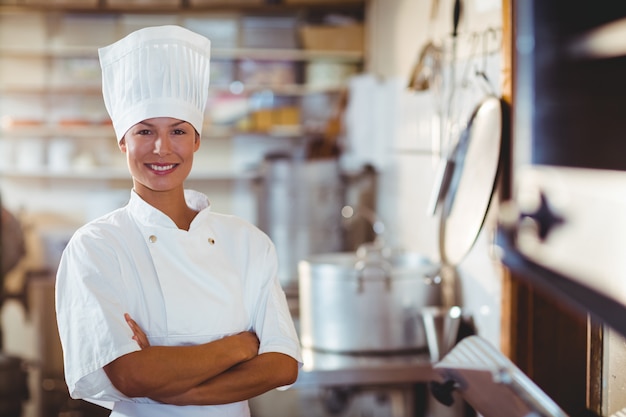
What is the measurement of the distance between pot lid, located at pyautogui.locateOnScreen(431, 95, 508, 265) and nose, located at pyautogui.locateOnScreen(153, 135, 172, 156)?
85cm

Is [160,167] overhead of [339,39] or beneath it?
beneath

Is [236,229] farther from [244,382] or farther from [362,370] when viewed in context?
[362,370]

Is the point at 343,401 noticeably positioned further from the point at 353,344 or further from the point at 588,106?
the point at 588,106

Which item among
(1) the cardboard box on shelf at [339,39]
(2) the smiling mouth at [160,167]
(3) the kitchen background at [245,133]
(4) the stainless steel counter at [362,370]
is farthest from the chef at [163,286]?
(1) the cardboard box on shelf at [339,39]

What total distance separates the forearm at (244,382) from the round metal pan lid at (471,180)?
0.72 meters

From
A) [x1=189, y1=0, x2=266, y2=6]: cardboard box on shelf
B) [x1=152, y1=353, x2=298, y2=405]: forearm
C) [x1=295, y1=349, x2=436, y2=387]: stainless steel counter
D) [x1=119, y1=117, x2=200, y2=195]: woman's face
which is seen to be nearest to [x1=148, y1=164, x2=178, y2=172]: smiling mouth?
[x1=119, y1=117, x2=200, y2=195]: woman's face

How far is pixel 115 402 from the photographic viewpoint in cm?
138

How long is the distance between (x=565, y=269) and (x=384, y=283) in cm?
108

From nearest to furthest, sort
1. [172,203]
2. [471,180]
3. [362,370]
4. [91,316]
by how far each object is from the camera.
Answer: [91,316] < [172,203] < [471,180] < [362,370]

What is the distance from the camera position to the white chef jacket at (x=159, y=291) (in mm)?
1246

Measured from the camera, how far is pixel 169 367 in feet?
4.15

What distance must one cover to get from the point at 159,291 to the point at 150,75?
37 centimetres

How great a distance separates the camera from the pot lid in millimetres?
1871

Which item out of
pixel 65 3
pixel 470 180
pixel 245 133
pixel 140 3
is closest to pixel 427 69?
pixel 470 180
